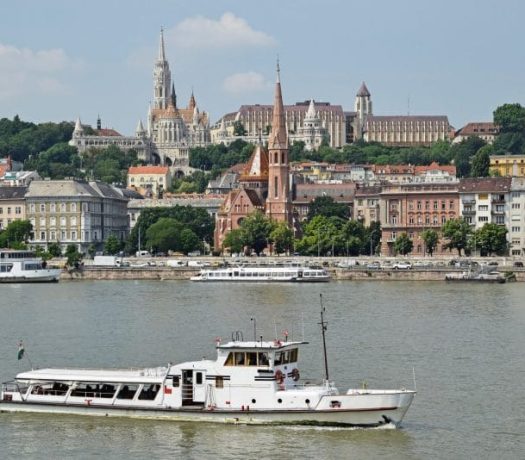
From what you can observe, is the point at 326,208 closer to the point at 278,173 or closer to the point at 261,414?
the point at 278,173

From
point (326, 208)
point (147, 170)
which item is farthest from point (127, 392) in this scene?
point (147, 170)

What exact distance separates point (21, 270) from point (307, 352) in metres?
53.3

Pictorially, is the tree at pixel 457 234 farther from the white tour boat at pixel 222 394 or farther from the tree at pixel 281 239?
the white tour boat at pixel 222 394

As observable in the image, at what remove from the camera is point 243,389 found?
3500 centimetres

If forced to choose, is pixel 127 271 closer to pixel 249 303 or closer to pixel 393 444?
pixel 249 303

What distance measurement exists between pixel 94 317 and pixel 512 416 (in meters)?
28.6

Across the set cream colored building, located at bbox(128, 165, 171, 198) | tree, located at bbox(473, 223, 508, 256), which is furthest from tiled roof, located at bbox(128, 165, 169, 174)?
tree, located at bbox(473, 223, 508, 256)

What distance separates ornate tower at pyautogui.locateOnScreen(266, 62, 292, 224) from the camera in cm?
13138

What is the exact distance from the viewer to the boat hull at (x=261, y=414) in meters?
34.1

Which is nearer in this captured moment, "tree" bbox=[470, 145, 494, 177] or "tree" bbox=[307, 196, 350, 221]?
"tree" bbox=[307, 196, 350, 221]

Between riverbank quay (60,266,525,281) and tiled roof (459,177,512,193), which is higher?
tiled roof (459,177,512,193)

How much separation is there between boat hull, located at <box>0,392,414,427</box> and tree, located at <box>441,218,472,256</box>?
7737 centimetres

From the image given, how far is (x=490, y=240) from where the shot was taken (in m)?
111

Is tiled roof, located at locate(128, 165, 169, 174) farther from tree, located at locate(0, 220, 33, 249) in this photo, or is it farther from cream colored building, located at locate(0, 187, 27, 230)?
tree, located at locate(0, 220, 33, 249)
